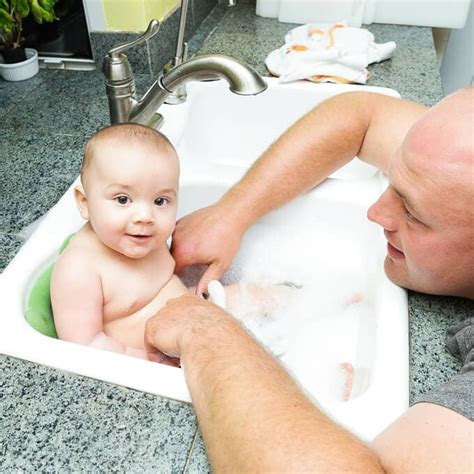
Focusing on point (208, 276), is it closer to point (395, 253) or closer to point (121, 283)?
point (121, 283)

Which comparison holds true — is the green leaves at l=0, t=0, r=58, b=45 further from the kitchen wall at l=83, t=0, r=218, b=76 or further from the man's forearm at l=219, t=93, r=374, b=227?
the man's forearm at l=219, t=93, r=374, b=227

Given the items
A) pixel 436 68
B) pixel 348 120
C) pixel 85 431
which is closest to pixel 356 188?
pixel 348 120

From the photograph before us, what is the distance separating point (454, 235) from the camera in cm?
73

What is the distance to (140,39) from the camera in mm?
955

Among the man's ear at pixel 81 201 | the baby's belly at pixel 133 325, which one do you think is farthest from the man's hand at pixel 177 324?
the man's ear at pixel 81 201

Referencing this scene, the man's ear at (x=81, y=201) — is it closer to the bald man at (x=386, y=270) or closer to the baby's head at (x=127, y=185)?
the baby's head at (x=127, y=185)

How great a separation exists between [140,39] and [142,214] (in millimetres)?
342

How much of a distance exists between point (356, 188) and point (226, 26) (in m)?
0.97

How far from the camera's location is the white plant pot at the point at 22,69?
4.66 ft

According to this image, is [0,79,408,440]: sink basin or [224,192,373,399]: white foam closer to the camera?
[0,79,408,440]: sink basin

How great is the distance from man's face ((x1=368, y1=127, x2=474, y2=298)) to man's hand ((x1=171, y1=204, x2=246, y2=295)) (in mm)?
324

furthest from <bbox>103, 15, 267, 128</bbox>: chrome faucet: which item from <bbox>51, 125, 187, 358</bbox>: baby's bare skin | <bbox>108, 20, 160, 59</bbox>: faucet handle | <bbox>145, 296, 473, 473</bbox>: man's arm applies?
<bbox>145, 296, 473, 473</bbox>: man's arm

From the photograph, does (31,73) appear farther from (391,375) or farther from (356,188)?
(391,375)

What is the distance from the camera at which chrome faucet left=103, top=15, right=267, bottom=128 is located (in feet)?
2.78
